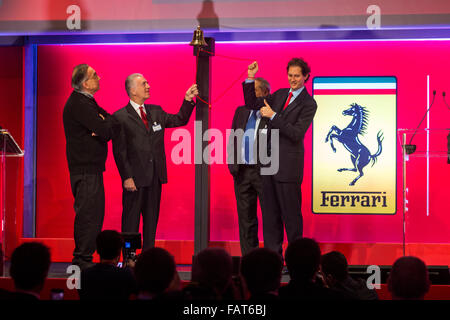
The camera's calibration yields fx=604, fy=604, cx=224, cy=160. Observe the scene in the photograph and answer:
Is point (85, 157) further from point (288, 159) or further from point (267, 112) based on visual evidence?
point (288, 159)

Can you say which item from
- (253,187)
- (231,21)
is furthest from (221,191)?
(231,21)

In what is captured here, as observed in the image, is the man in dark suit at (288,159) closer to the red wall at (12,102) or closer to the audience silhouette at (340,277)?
the audience silhouette at (340,277)

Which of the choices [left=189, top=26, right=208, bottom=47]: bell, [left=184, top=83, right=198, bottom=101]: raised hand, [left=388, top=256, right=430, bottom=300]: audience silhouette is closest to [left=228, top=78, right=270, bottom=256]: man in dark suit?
[left=184, top=83, right=198, bottom=101]: raised hand

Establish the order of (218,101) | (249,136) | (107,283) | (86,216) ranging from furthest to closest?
(218,101) → (249,136) → (86,216) → (107,283)

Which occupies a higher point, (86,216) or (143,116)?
(143,116)

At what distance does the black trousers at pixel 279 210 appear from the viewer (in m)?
5.03

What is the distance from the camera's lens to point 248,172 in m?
5.38

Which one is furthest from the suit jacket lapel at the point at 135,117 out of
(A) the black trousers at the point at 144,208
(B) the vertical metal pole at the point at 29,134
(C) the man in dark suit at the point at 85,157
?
(B) the vertical metal pole at the point at 29,134

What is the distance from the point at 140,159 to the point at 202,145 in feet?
1.83

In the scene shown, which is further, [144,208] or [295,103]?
[144,208]

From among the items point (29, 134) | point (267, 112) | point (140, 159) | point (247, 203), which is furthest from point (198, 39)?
point (29, 134)

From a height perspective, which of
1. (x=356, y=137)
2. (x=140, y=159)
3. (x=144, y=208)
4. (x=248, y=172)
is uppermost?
(x=356, y=137)

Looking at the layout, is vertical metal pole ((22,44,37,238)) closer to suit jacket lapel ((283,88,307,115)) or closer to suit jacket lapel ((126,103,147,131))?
suit jacket lapel ((126,103,147,131))
